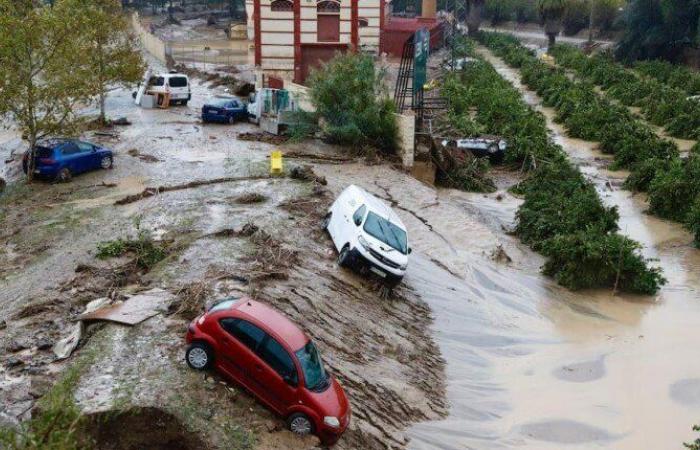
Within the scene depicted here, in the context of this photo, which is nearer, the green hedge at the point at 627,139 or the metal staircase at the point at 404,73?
the green hedge at the point at 627,139

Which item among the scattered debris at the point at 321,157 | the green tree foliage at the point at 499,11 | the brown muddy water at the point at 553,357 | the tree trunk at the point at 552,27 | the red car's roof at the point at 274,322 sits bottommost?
the brown muddy water at the point at 553,357

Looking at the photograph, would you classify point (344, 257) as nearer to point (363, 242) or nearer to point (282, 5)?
point (363, 242)

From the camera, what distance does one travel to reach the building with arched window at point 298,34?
42500mm

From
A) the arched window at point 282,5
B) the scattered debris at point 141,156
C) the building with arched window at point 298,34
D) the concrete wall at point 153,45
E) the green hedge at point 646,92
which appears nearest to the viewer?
the scattered debris at point 141,156

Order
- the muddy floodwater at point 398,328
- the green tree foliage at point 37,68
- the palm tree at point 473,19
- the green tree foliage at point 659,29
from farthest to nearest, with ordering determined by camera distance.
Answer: the palm tree at point 473,19
the green tree foliage at point 659,29
the green tree foliage at point 37,68
the muddy floodwater at point 398,328

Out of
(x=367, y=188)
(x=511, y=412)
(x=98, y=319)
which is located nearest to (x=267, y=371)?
(x=98, y=319)

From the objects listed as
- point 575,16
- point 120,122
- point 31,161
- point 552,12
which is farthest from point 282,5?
point 575,16

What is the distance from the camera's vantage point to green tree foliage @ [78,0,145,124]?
32.6m

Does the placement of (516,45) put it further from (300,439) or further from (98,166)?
(300,439)

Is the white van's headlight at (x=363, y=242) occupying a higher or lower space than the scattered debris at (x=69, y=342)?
higher

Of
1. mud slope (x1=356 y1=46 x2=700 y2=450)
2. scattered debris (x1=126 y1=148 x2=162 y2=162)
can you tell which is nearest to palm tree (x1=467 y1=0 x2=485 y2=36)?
scattered debris (x1=126 y1=148 x2=162 y2=162)

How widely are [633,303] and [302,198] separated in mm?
9698

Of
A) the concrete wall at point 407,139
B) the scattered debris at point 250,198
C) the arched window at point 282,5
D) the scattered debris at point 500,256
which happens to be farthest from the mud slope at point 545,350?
the arched window at point 282,5

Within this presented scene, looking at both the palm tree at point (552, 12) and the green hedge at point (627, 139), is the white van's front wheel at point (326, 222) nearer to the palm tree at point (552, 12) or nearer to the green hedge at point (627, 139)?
the green hedge at point (627, 139)
